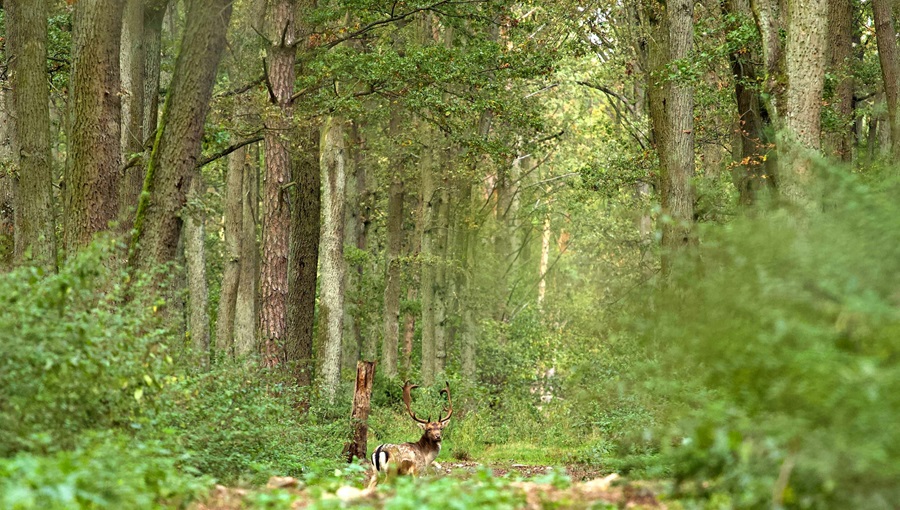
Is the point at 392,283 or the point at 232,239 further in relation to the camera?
the point at 392,283

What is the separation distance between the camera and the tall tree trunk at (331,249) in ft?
72.2

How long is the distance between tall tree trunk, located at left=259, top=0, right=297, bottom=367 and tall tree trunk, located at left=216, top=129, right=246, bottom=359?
32.4 ft

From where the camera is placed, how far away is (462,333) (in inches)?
1259

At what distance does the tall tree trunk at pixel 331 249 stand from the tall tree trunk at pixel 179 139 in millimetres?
7484

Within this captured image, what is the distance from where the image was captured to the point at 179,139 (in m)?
14.2

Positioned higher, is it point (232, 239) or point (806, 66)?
point (806, 66)

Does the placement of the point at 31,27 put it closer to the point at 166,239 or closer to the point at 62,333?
the point at 166,239

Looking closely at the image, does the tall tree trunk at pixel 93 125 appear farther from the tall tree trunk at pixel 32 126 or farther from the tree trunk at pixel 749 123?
the tree trunk at pixel 749 123

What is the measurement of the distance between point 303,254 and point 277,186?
290 centimetres

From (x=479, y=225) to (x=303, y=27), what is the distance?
1225 cm

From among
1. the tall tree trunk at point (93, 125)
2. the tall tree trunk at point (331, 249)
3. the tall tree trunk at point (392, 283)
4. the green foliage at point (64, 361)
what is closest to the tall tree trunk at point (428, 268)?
the tall tree trunk at point (392, 283)

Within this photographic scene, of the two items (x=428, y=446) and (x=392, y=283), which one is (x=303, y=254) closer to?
(x=428, y=446)

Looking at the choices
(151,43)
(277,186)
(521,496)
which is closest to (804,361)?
(521,496)

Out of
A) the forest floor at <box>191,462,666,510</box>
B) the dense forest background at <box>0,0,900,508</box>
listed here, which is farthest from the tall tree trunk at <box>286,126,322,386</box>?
the forest floor at <box>191,462,666,510</box>
